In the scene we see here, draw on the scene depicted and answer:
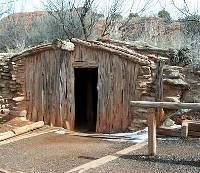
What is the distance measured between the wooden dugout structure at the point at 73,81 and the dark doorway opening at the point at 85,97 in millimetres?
102

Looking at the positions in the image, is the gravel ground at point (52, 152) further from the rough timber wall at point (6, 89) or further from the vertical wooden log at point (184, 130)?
the rough timber wall at point (6, 89)

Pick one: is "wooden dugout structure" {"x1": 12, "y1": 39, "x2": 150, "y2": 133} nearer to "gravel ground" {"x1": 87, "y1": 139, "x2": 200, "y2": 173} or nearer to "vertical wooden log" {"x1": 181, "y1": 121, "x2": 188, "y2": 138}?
"vertical wooden log" {"x1": 181, "y1": 121, "x2": 188, "y2": 138}

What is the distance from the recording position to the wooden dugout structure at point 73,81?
453 inches

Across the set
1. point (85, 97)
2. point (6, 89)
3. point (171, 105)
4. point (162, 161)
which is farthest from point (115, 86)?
point (6, 89)

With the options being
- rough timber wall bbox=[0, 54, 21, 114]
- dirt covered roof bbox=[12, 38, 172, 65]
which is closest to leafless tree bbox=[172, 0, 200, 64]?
dirt covered roof bbox=[12, 38, 172, 65]

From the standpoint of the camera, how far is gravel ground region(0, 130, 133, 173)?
7992mm

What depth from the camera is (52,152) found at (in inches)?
362

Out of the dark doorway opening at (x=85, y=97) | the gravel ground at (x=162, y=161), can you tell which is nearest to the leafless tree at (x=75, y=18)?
the dark doorway opening at (x=85, y=97)

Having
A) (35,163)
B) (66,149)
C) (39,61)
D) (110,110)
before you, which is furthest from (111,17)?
(35,163)

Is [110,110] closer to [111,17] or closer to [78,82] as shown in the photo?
[78,82]

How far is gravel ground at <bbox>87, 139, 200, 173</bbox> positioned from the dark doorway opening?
18.4 ft

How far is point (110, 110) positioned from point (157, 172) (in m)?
4.72

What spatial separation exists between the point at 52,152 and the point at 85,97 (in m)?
5.84

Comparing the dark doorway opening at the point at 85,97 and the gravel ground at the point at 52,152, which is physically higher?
the dark doorway opening at the point at 85,97
